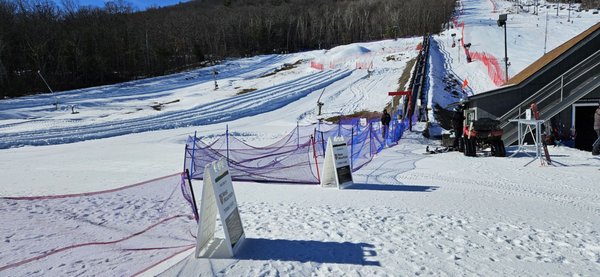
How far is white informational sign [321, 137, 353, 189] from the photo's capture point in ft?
30.8

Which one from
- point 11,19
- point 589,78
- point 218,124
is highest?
point 11,19

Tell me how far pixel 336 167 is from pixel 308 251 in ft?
13.8

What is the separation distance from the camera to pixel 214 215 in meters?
5.46

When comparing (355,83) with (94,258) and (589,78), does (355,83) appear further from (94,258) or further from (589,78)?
(94,258)

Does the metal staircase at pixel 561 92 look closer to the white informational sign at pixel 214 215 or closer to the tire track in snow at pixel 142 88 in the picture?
the white informational sign at pixel 214 215

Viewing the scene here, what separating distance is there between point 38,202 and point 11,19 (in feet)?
259

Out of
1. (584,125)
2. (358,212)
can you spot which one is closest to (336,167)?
(358,212)

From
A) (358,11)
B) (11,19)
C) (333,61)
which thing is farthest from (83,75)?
(358,11)

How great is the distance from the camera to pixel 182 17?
105m

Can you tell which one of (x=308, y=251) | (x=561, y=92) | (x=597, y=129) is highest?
(x=561, y=92)

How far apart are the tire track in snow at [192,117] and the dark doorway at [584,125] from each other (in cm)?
2201

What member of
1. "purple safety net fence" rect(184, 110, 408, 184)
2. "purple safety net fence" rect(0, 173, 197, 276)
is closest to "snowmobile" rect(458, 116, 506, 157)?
"purple safety net fence" rect(184, 110, 408, 184)

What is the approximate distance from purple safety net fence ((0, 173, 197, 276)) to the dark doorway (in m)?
15.4

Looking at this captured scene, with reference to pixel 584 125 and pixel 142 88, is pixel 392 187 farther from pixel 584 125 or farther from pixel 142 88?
pixel 142 88
